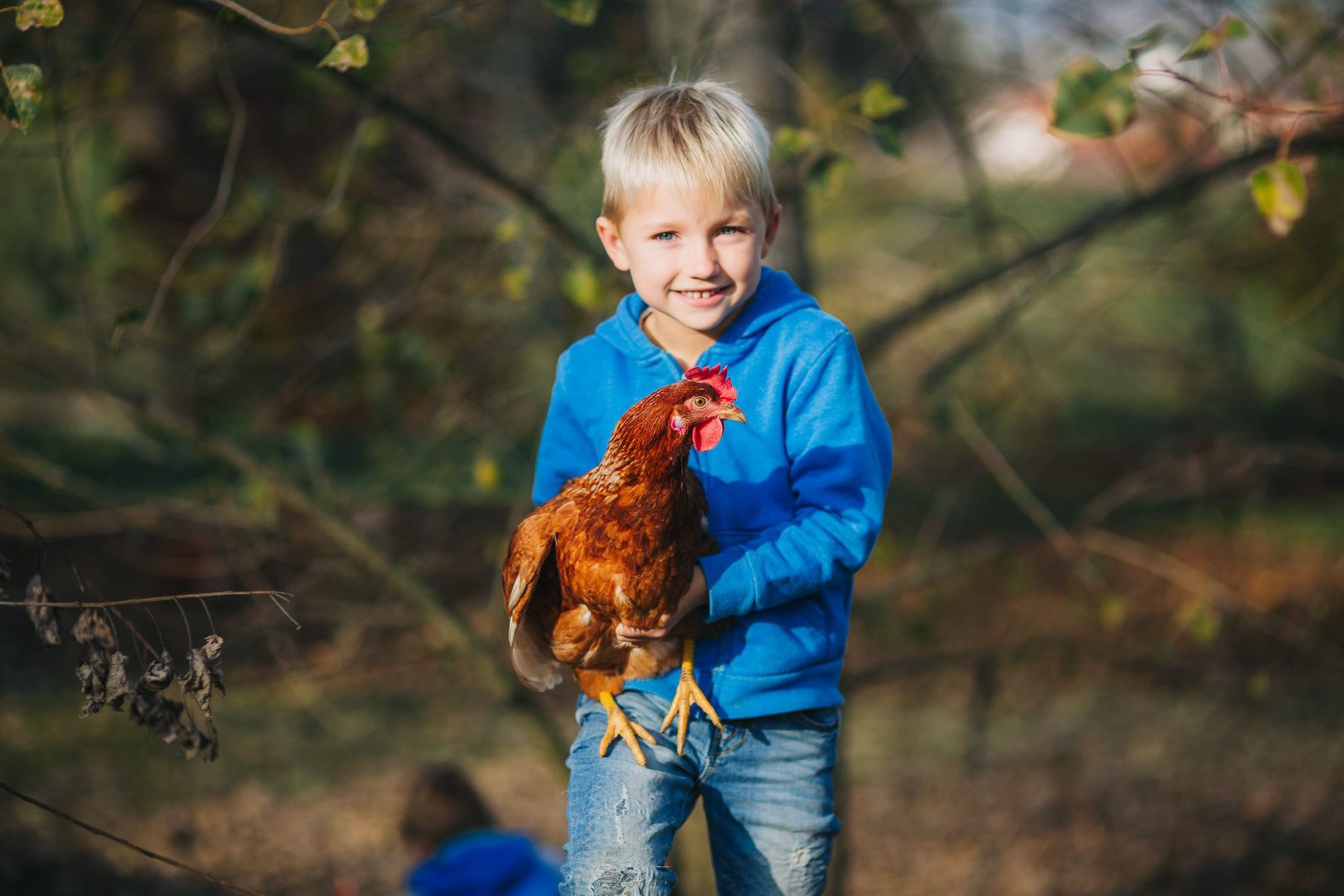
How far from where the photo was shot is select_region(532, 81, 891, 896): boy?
1.64 m

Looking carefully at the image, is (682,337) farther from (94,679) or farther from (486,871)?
(486,871)

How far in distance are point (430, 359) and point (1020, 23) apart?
Result: 2.25 meters

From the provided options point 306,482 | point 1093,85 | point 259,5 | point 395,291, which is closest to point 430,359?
point 306,482

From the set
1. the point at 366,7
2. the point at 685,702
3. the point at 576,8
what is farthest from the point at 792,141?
the point at 685,702

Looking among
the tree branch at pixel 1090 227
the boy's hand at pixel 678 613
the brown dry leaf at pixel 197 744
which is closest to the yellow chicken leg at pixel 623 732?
the boy's hand at pixel 678 613

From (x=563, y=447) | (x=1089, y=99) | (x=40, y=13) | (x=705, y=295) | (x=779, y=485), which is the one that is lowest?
(x=779, y=485)

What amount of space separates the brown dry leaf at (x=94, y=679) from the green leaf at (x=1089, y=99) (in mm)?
1787

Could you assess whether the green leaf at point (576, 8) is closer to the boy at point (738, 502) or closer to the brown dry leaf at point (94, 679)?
the boy at point (738, 502)

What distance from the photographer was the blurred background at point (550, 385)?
2.99 metres

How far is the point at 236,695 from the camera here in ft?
22.3

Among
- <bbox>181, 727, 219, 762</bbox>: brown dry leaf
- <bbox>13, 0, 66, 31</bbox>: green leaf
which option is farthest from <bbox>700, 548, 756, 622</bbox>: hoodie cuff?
<bbox>13, 0, 66, 31</bbox>: green leaf

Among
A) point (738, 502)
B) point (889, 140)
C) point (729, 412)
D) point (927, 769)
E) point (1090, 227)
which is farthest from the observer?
point (927, 769)

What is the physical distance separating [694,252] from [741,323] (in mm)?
177

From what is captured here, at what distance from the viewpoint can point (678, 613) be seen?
162 cm
